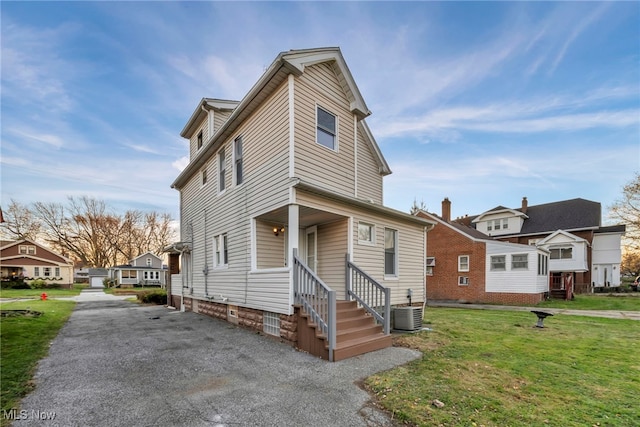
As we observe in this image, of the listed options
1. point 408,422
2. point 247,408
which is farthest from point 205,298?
point 408,422

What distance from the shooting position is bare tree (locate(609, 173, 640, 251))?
2479 centimetres

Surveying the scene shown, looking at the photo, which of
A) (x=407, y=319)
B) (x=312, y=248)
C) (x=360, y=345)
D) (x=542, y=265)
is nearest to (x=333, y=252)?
(x=312, y=248)

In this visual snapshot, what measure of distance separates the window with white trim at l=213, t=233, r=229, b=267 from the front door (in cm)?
278

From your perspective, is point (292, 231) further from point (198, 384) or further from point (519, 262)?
point (519, 262)

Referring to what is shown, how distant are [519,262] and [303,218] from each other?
16.0m

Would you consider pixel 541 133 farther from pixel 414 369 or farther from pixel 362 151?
pixel 414 369

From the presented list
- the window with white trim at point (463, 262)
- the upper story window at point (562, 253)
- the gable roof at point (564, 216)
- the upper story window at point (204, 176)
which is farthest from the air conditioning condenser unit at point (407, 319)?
the gable roof at point (564, 216)

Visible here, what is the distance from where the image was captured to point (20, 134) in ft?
37.0

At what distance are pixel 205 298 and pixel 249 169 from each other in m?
5.62

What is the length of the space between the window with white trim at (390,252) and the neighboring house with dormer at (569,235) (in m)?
20.2

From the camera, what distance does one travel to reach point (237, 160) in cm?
911

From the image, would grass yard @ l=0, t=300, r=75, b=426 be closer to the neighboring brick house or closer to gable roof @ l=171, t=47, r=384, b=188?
gable roof @ l=171, t=47, r=384, b=188

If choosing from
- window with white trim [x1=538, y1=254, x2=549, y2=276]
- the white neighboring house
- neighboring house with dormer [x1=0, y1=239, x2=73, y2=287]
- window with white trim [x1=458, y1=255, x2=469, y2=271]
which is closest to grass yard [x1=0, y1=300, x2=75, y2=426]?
window with white trim [x1=458, y1=255, x2=469, y2=271]

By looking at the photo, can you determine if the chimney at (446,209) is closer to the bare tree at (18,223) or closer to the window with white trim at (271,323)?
the window with white trim at (271,323)
